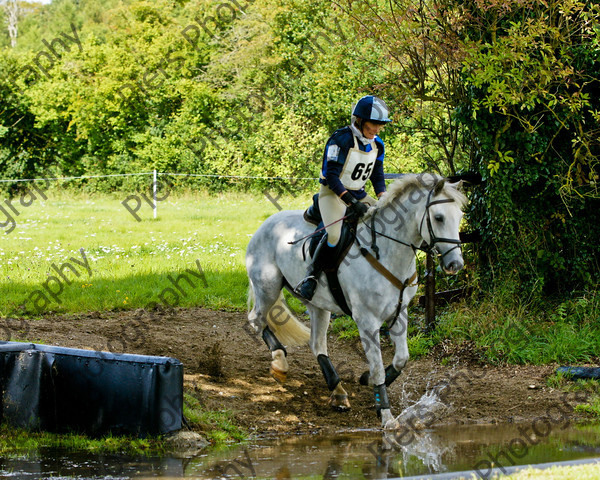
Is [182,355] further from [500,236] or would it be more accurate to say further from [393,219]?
[500,236]

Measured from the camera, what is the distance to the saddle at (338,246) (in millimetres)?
7004

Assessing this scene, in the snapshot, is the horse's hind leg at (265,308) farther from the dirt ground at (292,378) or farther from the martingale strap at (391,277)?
the martingale strap at (391,277)

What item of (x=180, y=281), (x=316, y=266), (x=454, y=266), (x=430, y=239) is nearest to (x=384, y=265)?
(x=430, y=239)

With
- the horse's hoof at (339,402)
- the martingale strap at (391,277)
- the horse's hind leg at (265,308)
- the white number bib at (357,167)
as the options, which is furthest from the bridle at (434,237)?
the horse's hind leg at (265,308)

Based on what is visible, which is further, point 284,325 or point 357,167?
point 284,325

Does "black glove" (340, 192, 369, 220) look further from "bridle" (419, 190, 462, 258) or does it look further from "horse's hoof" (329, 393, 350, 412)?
"horse's hoof" (329, 393, 350, 412)

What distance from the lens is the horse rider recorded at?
21.9 feet

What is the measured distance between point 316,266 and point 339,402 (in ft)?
4.63

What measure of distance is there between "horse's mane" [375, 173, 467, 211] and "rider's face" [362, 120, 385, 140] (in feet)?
1.74

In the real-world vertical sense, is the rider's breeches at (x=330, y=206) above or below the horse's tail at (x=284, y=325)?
above

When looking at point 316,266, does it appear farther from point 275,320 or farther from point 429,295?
point 429,295

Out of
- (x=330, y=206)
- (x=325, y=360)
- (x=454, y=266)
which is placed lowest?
(x=325, y=360)

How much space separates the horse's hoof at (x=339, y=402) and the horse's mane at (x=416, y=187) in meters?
1.97

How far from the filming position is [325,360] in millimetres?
7520
